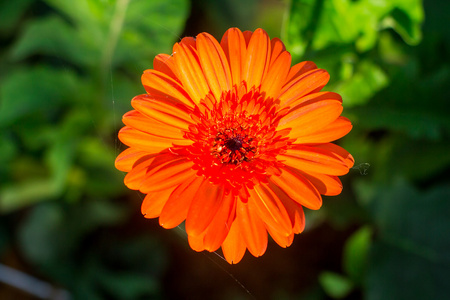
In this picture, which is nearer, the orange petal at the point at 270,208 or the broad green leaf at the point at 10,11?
the orange petal at the point at 270,208

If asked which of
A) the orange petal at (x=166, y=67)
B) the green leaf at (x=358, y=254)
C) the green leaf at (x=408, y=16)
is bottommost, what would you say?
the green leaf at (x=358, y=254)

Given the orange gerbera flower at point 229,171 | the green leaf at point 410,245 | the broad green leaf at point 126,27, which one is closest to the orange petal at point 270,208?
the orange gerbera flower at point 229,171

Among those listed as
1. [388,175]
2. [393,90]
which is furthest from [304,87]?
[388,175]

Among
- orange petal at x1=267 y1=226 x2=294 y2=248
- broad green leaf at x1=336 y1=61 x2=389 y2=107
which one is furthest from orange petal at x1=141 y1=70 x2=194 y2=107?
broad green leaf at x1=336 y1=61 x2=389 y2=107

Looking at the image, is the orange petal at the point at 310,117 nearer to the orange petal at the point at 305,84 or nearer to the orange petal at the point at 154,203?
the orange petal at the point at 305,84

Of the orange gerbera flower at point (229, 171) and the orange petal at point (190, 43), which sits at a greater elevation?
the orange petal at point (190, 43)

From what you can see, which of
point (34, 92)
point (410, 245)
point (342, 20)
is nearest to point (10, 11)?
point (34, 92)

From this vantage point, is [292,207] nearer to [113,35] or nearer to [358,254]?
[358,254]
